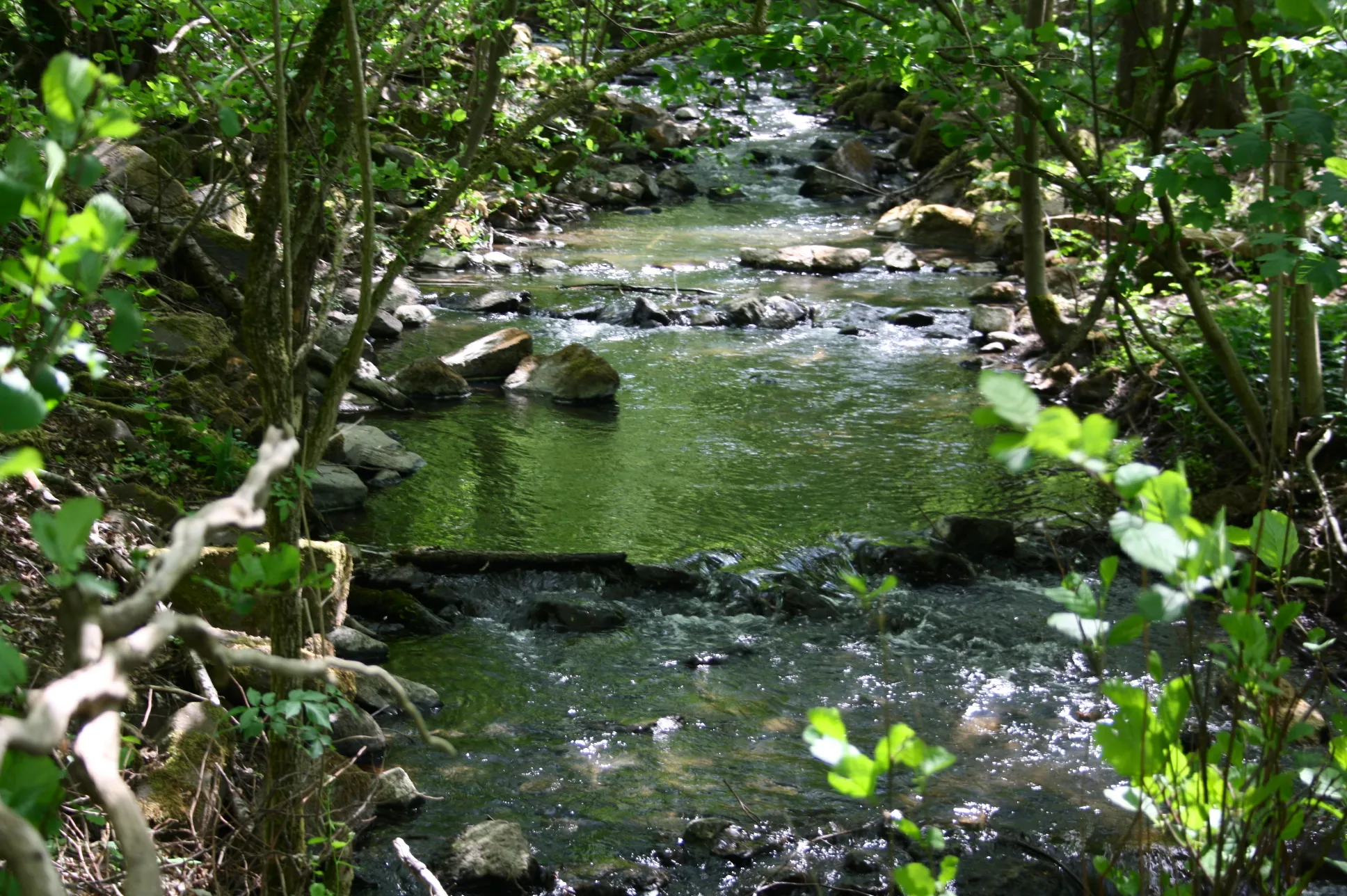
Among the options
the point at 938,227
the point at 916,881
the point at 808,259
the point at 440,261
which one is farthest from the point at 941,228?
the point at 916,881

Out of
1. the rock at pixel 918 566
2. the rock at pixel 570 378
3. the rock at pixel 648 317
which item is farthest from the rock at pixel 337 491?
the rock at pixel 648 317

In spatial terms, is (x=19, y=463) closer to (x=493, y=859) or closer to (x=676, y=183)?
(x=493, y=859)

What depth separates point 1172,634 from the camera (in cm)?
574

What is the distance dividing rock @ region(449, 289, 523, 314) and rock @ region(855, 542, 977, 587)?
8.04 metres

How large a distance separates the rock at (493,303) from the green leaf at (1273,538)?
1267 centimetres

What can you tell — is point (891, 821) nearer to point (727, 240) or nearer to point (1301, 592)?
point (1301, 592)

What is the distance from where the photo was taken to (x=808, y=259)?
16500mm

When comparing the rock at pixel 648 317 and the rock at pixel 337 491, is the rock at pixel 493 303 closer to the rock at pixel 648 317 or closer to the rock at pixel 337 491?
the rock at pixel 648 317

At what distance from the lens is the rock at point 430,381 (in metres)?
10.5

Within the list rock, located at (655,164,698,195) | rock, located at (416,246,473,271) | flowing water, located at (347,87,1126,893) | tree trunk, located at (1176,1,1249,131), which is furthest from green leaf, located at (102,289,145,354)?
rock, located at (655,164,698,195)

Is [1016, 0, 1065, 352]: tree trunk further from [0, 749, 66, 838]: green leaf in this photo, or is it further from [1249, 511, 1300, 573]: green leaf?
[0, 749, 66, 838]: green leaf

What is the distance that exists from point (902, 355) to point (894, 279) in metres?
4.09

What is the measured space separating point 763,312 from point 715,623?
26.3 feet

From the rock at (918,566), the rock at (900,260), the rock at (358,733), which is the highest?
the rock at (900,260)
